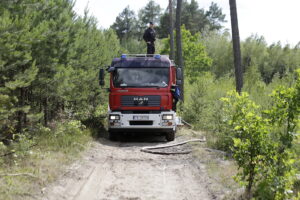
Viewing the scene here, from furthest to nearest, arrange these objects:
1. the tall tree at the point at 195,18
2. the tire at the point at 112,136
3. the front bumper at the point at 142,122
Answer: the tall tree at the point at 195,18, the tire at the point at 112,136, the front bumper at the point at 142,122

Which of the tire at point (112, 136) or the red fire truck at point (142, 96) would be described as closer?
the red fire truck at point (142, 96)

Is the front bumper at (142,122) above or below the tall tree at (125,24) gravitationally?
below

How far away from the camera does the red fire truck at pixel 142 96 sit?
46.6 ft

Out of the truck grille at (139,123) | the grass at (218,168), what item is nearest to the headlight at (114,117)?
the truck grille at (139,123)

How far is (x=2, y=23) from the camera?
25.2 feet

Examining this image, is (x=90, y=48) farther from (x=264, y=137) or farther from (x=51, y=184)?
(x=264, y=137)

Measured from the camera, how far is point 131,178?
29.8ft

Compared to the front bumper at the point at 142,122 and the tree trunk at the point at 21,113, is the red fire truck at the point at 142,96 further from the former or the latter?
the tree trunk at the point at 21,113

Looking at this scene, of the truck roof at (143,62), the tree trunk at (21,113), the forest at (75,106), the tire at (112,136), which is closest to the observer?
the forest at (75,106)

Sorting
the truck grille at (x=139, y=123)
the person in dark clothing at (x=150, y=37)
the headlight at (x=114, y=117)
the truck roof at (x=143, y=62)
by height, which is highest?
the person in dark clothing at (x=150, y=37)

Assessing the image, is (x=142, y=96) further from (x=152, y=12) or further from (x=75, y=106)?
(x=152, y=12)

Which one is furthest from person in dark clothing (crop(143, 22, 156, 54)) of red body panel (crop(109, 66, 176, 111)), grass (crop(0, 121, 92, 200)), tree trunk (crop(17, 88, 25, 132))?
tree trunk (crop(17, 88, 25, 132))

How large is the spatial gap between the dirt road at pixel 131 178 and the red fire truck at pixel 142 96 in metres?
1.98

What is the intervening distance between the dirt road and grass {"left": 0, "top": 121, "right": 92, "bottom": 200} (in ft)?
0.84
